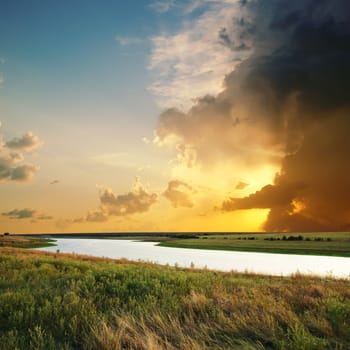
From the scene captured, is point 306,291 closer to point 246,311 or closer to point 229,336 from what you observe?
point 246,311

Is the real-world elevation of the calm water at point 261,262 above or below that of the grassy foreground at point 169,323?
below

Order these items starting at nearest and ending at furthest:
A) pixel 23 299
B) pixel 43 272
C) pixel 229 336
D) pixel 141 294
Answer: pixel 229 336 → pixel 23 299 → pixel 141 294 → pixel 43 272

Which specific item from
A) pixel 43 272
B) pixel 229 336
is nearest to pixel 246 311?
pixel 229 336

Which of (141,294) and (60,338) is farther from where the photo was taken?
(141,294)

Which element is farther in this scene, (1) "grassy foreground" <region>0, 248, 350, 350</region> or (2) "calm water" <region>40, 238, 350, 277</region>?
(2) "calm water" <region>40, 238, 350, 277</region>

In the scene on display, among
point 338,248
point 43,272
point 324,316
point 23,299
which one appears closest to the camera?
point 324,316

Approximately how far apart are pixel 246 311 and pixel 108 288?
494 centimetres

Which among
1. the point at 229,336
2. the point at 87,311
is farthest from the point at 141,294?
the point at 229,336

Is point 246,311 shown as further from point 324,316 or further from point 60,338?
point 60,338

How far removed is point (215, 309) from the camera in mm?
9242

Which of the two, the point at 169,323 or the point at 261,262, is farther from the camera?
the point at 261,262

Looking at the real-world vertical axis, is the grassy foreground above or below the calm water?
above

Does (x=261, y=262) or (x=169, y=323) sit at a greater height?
(x=169, y=323)

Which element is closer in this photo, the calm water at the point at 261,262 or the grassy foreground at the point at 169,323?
the grassy foreground at the point at 169,323
